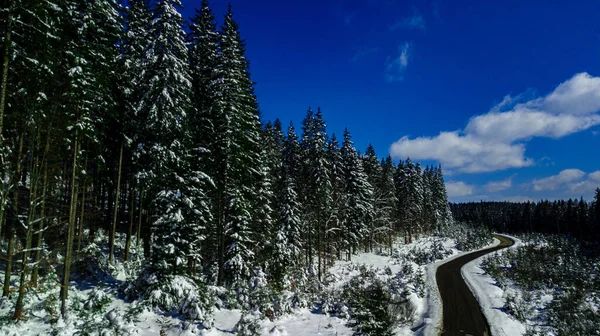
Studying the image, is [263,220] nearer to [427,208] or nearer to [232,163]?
[232,163]

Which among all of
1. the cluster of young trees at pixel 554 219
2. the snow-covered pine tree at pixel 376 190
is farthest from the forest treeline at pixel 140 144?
the cluster of young trees at pixel 554 219

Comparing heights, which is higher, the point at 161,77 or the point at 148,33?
the point at 148,33

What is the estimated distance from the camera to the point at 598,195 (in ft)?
274

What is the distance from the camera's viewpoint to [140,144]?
65.2 feet

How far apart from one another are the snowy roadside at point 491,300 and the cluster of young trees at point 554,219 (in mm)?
81399

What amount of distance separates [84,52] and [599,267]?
47.5 metres

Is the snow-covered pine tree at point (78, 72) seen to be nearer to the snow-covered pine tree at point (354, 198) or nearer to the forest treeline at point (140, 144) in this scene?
the forest treeline at point (140, 144)

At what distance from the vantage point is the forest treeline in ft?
38.2

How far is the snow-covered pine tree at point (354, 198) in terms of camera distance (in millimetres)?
41094

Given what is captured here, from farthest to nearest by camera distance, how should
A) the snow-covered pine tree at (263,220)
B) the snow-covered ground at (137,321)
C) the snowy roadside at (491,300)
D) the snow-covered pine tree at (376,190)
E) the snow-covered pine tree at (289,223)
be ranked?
the snow-covered pine tree at (376,190) → the snow-covered pine tree at (289,223) → the snow-covered pine tree at (263,220) → the snowy roadside at (491,300) → the snow-covered ground at (137,321)

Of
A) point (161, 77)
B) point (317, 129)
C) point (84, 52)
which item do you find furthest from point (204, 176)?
point (317, 129)

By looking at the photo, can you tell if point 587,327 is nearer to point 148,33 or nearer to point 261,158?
point 261,158

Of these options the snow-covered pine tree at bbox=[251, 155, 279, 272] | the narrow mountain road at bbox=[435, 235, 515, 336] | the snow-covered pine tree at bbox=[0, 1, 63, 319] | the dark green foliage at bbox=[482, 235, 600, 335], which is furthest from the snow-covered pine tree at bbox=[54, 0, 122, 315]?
the dark green foliage at bbox=[482, 235, 600, 335]

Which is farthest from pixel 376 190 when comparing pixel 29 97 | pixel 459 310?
pixel 29 97
